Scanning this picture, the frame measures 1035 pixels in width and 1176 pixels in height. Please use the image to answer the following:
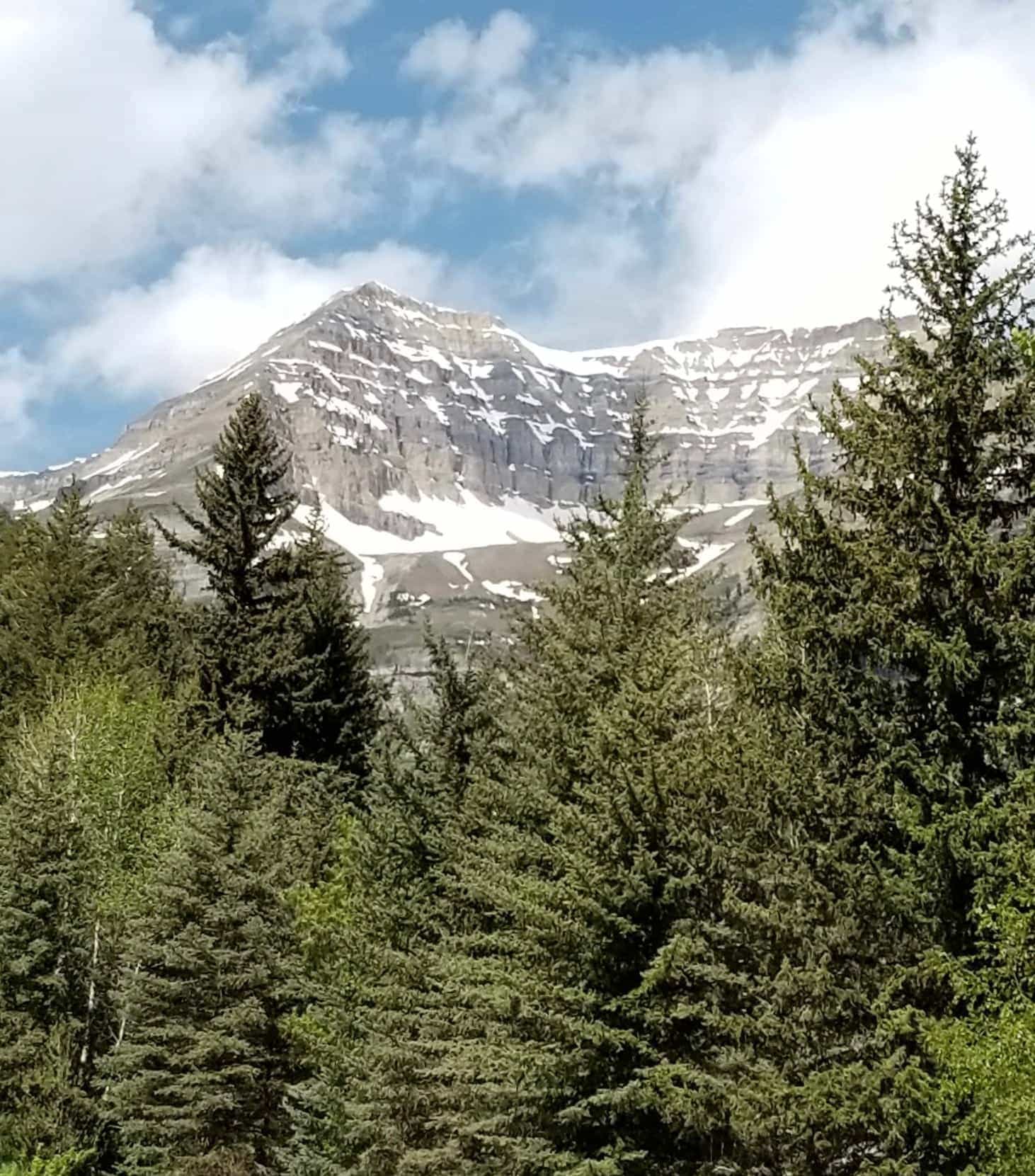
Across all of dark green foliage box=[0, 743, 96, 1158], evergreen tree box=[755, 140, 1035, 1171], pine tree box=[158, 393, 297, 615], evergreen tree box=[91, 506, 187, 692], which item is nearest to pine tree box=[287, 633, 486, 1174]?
dark green foliage box=[0, 743, 96, 1158]

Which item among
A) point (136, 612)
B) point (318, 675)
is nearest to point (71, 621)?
point (136, 612)

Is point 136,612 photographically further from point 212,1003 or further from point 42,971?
point 212,1003

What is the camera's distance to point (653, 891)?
51.4ft

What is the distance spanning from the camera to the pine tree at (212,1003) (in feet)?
70.6

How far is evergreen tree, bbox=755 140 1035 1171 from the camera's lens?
1334cm

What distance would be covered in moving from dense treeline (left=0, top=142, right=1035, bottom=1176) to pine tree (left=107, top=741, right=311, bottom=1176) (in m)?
0.08

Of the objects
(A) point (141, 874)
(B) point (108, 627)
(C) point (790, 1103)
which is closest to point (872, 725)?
(C) point (790, 1103)

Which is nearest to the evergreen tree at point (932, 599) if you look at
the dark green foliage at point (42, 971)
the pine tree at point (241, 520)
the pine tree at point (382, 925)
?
the pine tree at point (382, 925)

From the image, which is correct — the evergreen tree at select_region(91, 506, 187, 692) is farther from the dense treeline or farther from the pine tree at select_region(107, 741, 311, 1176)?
the pine tree at select_region(107, 741, 311, 1176)

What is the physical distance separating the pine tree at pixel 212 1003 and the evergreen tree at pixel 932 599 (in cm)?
1241

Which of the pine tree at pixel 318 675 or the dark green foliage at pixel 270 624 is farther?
the pine tree at pixel 318 675

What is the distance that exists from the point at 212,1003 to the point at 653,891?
11.0 meters

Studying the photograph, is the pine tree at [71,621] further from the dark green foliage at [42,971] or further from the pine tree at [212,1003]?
the pine tree at [212,1003]

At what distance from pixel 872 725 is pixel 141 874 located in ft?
61.9
